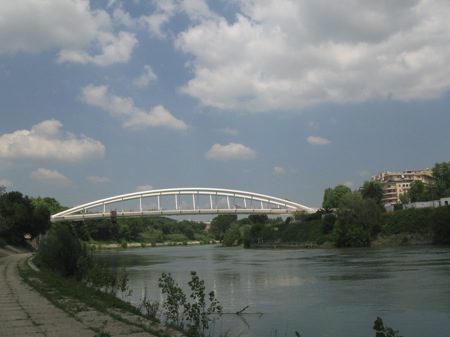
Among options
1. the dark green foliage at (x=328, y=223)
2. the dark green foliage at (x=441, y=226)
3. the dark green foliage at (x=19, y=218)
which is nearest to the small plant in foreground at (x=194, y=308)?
the dark green foliage at (x=19, y=218)

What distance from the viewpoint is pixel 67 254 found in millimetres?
19406

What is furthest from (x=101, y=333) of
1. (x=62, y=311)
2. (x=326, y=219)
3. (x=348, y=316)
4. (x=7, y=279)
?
(x=326, y=219)

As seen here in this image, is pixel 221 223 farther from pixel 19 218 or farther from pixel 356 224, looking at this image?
pixel 19 218

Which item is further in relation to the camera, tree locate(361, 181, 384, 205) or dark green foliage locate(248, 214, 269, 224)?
dark green foliage locate(248, 214, 269, 224)

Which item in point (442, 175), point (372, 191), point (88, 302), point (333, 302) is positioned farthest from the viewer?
point (372, 191)

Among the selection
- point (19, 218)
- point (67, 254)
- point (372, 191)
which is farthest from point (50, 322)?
point (372, 191)

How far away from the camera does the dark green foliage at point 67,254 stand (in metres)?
19.1

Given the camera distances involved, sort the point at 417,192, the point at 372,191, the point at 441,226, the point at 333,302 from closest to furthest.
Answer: the point at 333,302 < the point at 441,226 < the point at 372,191 < the point at 417,192

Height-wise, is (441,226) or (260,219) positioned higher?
(260,219)

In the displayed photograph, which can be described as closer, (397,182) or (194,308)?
(194,308)

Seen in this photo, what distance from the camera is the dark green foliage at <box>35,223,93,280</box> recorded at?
62.7ft

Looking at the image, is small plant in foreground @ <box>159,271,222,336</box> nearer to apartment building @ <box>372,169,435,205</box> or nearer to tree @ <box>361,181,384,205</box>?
tree @ <box>361,181,384,205</box>

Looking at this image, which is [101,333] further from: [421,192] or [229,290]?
[421,192]

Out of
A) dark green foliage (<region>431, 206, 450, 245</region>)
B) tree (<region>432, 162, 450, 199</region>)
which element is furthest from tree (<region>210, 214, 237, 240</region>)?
dark green foliage (<region>431, 206, 450, 245</region>)
